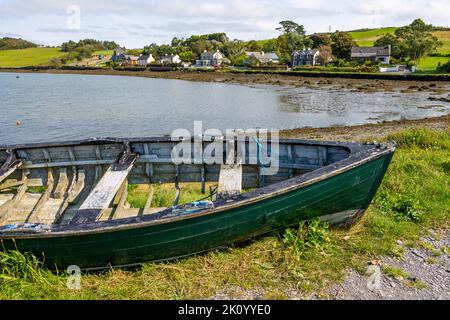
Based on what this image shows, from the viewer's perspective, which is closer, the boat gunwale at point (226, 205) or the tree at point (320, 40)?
the boat gunwale at point (226, 205)

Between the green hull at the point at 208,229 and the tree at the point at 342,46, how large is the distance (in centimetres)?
10192

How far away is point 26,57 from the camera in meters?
170

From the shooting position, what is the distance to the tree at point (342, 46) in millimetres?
98250

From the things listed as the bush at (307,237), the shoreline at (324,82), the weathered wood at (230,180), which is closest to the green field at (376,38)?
the shoreline at (324,82)

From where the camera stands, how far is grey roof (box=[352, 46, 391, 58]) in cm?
9506

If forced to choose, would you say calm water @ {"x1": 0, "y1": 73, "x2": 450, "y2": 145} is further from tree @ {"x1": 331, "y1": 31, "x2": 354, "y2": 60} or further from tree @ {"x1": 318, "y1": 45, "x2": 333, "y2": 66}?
tree @ {"x1": 331, "y1": 31, "x2": 354, "y2": 60}

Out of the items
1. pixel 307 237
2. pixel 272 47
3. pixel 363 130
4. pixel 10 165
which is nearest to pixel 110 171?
pixel 10 165

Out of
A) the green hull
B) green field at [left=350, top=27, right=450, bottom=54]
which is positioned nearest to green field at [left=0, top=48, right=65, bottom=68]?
green field at [left=350, top=27, right=450, bottom=54]

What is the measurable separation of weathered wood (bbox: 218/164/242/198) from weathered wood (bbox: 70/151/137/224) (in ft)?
7.05

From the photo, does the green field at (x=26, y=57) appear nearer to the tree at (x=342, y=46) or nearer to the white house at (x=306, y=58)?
the white house at (x=306, y=58)

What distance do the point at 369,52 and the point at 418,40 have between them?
45.8 ft

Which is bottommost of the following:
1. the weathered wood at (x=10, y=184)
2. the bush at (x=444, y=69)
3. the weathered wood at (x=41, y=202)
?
the weathered wood at (x=41, y=202)

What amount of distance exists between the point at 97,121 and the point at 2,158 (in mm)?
23403

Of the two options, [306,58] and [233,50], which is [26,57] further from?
[306,58]
